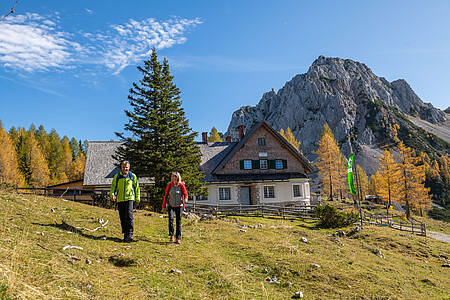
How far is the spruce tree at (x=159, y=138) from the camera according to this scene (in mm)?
20438

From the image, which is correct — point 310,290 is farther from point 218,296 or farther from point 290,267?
point 218,296

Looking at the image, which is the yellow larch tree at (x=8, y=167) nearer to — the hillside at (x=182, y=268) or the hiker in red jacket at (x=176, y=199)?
the hillside at (x=182, y=268)

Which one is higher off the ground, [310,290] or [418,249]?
[310,290]

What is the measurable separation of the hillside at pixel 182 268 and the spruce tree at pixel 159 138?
10139mm

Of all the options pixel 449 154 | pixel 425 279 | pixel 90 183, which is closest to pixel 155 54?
pixel 90 183

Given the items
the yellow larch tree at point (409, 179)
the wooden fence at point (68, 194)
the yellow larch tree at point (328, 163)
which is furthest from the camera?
the yellow larch tree at point (328, 163)

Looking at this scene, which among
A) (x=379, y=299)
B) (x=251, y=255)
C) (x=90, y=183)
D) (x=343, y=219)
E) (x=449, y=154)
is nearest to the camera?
(x=379, y=299)

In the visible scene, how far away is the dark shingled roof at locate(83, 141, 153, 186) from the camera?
95.3 feet

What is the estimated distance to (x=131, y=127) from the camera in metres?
21.3

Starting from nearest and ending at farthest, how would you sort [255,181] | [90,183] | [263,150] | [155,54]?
[155,54] < [90,183] < [255,181] < [263,150]

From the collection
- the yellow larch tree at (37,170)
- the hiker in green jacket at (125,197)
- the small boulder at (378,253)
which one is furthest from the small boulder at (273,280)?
the yellow larch tree at (37,170)

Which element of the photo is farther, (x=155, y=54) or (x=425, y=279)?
(x=155, y=54)

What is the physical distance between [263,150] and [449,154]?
140m

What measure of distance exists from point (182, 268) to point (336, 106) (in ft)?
477
